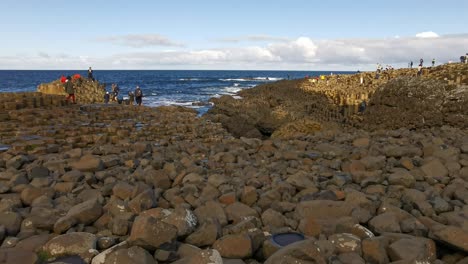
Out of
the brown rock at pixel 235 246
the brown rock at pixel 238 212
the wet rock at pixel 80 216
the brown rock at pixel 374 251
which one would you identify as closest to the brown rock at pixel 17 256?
the wet rock at pixel 80 216

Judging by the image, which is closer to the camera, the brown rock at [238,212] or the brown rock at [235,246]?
the brown rock at [235,246]

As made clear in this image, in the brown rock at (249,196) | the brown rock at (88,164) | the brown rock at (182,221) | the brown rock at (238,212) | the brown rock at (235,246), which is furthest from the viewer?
the brown rock at (88,164)

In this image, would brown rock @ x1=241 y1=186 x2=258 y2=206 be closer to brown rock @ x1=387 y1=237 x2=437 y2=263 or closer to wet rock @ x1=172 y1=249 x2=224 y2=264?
wet rock @ x1=172 y1=249 x2=224 y2=264

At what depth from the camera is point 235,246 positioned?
13.4ft

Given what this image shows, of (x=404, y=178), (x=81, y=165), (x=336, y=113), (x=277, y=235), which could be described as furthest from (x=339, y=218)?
(x=336, y=113)

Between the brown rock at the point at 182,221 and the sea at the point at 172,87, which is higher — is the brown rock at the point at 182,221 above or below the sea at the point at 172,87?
above

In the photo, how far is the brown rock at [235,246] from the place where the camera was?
4.05 m

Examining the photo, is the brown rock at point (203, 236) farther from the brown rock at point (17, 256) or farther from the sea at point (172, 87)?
the sea at point (172, 87)

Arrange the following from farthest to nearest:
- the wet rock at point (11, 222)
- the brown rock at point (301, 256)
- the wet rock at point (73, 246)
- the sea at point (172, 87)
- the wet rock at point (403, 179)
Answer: the sea at point (172, 87) < the wet rock at point (403, 179) < the wet rock at point (11, 222) < the wet rock at point (73, 246) < the brown rock at point (301, 256)

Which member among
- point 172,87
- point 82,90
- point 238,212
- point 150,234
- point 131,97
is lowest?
point 172,87

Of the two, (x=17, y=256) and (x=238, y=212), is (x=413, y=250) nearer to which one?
(x=238, y=212)

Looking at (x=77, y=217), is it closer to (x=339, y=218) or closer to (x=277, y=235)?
(x=277, y=235)

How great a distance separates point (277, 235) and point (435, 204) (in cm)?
257

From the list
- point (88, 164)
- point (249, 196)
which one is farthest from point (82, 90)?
point (249, 196)
